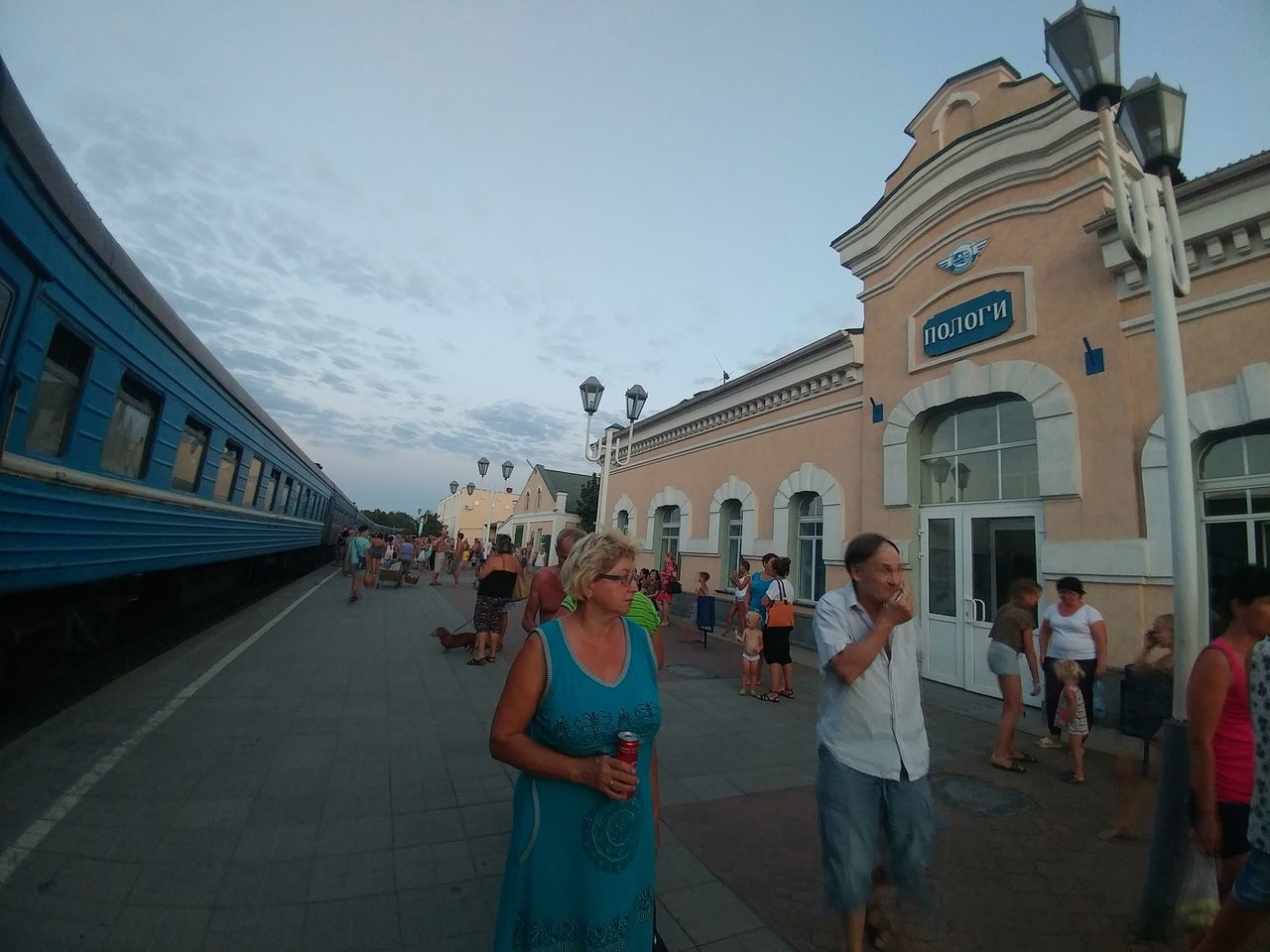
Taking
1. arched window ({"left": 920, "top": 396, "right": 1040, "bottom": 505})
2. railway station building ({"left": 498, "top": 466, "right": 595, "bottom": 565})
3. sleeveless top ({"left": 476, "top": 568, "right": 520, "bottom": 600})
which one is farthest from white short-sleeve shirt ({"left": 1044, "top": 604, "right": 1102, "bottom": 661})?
railway station building ({"left": 498, "top": 466, "right": 595, "bottom": 565})

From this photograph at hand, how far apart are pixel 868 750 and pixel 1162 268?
328cm

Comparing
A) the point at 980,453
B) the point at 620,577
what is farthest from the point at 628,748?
the point at 980,453

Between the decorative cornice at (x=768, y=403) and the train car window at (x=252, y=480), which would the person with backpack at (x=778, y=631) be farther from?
the train car window at (x=252, y=480)

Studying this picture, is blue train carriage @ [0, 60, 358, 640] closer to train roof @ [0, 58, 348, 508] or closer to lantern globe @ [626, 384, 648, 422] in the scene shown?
train roof @ [0, 58, 348, 508]

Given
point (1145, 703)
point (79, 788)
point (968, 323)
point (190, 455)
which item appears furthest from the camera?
point (968, 323)

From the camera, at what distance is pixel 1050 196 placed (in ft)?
23.9

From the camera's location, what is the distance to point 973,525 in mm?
7852

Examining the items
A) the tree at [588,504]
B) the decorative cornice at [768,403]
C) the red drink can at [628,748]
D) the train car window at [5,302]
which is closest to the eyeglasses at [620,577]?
the red drink can at [628,748]

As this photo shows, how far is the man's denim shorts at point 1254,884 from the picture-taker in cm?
202

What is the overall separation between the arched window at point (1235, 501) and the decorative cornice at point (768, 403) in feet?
15.8

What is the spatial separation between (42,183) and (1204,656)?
686cm

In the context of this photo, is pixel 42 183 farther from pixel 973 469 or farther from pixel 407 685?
pixel 973 469

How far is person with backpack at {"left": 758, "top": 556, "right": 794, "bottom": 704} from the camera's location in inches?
279

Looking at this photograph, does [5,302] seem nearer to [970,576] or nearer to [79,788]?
[79,788]
